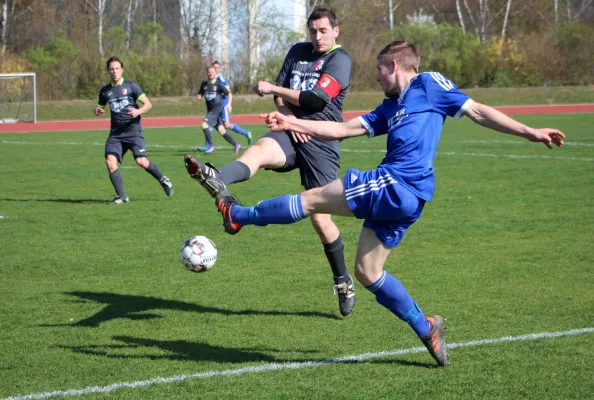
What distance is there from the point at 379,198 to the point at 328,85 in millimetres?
2016

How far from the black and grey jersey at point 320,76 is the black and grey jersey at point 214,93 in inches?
551

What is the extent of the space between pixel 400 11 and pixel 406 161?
5905 cm

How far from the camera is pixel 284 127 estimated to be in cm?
523

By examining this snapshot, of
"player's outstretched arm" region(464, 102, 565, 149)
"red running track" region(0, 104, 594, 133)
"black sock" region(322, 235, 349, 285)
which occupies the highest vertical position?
"player's outstretched arm" region(464, 102, 565, 149)

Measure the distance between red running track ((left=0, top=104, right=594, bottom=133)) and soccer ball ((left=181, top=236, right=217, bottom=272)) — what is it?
24055 millimetres

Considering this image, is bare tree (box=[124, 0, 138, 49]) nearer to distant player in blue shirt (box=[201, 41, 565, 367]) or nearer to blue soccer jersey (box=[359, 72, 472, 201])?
distant player in blue shirt (box=[201, 41, 565, 367])

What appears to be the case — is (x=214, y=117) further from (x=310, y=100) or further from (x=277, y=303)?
(x=277, y=303)

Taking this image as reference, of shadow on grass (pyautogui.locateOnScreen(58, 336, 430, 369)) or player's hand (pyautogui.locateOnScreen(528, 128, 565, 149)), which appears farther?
shadow on grass (pyautogui.locateOnScreen(58, 336, 430, 369))

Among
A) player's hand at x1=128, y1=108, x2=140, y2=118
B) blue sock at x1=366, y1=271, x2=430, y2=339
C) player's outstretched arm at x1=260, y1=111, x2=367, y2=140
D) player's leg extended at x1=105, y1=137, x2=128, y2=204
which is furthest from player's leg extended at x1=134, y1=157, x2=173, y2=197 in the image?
blue sock at x1=366, y1=271, x2=430, y2=339

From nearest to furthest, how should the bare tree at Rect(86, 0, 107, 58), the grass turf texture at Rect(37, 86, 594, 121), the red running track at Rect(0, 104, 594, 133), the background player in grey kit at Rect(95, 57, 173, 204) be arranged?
the background player in grey kit at Rect(95, 57, 173, 204) < the red running track at Rect(0, 104, 594, 133) < the grass turf texture at Rect(37, 86, 594, 121) < the bare tree at Rect(86, 0, 107, 58)

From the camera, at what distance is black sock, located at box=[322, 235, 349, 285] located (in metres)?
6.43

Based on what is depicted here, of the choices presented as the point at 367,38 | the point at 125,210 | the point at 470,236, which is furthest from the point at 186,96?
the point at 470,236

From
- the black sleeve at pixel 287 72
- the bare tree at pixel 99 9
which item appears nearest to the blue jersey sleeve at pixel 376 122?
the black sleeve at pixel 287 72

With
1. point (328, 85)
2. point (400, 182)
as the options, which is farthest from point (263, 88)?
point (400, 182)
